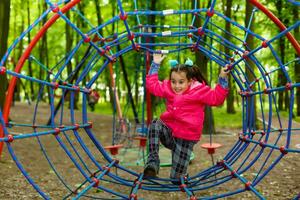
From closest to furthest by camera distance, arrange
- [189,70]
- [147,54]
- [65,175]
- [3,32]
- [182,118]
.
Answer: [182,118]
[189,70]
[147,54]
[65,175]
[3,32]

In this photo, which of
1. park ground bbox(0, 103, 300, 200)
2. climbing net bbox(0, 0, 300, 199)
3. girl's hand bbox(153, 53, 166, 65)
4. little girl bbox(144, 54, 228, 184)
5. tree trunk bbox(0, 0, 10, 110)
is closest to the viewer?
climbing net bbox(0, 0, 300, 199)

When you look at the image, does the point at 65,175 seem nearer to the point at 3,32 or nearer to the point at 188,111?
the point at 188,111

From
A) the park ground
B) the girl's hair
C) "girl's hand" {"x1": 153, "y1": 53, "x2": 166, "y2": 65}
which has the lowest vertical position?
the park ground

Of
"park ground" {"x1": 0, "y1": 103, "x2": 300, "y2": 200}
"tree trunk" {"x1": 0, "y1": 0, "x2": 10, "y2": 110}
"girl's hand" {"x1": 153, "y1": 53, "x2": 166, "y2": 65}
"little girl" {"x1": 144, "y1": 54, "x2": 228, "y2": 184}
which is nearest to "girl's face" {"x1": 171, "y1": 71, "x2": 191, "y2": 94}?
"little girl" {"x1": 144, "y1": 54, "x2": 228, "y2": 184}

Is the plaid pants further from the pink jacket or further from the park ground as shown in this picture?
the park ground

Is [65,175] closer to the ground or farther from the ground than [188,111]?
closer to the ground

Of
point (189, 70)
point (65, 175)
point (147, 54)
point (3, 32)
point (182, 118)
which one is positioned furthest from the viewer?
point (3, 32)

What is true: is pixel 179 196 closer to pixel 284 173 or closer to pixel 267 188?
pixel 267 188

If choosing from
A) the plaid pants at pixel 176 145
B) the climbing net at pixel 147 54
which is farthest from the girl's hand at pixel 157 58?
the plaid pants at pixel 176 145

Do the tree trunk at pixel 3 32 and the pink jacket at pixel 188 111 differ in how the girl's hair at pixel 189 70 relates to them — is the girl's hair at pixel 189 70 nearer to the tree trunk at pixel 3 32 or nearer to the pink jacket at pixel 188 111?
the pink jacket at pixel 188 111

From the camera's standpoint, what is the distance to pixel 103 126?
13539mm

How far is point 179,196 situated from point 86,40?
269 cm

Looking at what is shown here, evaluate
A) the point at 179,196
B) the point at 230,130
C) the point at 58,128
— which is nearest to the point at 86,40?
the point at 58,128

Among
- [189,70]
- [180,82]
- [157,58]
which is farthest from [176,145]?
[157,58]
